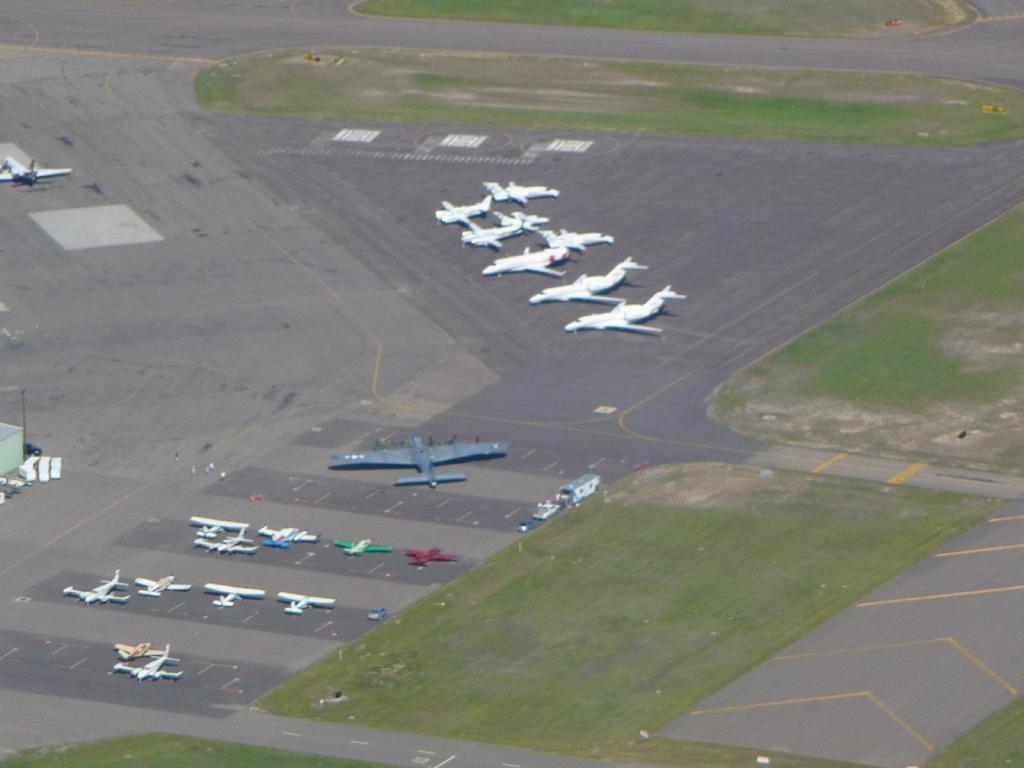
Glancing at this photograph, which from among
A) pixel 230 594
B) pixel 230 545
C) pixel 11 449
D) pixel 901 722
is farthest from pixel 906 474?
pixel 11 449

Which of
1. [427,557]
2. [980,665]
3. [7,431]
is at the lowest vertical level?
[980,665]

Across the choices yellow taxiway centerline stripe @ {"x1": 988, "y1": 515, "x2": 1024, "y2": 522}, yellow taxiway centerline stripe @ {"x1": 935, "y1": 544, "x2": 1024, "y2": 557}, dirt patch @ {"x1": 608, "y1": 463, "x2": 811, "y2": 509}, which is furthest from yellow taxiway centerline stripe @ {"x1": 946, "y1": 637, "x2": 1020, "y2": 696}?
dirt patch @ {"x1": 608, "y1": 463, "x2": 811, "y2": 509}

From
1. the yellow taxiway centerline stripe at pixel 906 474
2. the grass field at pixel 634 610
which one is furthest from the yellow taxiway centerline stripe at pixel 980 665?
the yellow taxiway centerline stripe at pixel 906 474

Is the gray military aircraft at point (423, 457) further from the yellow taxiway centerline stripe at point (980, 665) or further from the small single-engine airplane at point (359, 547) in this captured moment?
the yellow taxiway centerline stripe at point (980, 665)

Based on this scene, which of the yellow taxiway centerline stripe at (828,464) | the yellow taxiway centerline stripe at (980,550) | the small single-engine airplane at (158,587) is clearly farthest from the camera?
the yellow taxiway centerline stripe at (828,464)

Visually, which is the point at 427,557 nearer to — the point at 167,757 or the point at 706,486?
the point at 706,486

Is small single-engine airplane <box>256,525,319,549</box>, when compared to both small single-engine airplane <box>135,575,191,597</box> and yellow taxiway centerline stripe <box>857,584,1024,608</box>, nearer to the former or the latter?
small single-engine airplane <box>135,575,191,597</box>
